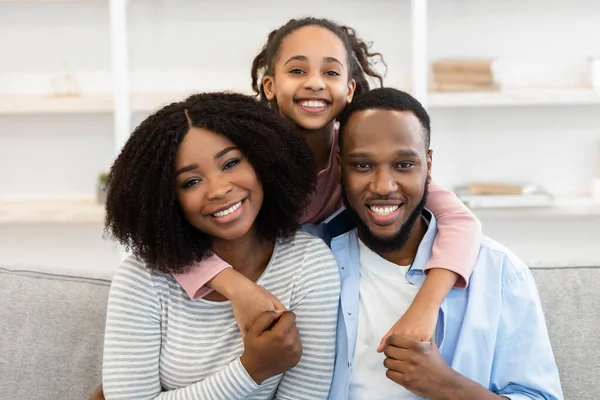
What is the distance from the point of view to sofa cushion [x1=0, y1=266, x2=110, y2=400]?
1538 millimetres

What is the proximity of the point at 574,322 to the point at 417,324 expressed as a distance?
1.48ft

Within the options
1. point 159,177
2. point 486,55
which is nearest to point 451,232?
point 159,177

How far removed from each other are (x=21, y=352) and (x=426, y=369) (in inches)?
34.8

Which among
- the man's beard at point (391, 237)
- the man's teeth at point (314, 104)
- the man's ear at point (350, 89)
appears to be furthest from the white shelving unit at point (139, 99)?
the man's beard at point (391, 237)

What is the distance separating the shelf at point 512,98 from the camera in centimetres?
290

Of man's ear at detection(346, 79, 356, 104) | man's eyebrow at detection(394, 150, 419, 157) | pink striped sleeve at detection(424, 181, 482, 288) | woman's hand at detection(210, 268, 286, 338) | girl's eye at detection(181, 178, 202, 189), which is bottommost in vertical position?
woman's hand at detection(210, 268, 286, 338)

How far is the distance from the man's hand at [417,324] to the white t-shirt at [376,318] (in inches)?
4.7

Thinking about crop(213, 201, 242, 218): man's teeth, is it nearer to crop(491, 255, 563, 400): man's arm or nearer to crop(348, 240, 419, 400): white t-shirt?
crop(348, 240, 419, 400): white t-shirt

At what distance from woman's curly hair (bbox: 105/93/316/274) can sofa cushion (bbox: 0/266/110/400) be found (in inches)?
12.0

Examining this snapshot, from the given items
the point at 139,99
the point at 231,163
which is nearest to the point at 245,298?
the point at 231,163

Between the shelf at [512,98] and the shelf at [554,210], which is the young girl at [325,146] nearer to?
the shelf at [512,98]

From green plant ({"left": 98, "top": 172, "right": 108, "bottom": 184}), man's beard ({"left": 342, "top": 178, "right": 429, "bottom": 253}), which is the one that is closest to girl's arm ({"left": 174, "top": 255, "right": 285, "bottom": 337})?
man's beard ({"left": 342, "top": 178, "right": 429, "bottom": 253})

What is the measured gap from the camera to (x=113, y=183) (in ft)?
4.47

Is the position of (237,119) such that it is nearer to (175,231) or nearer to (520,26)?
(175,231)
